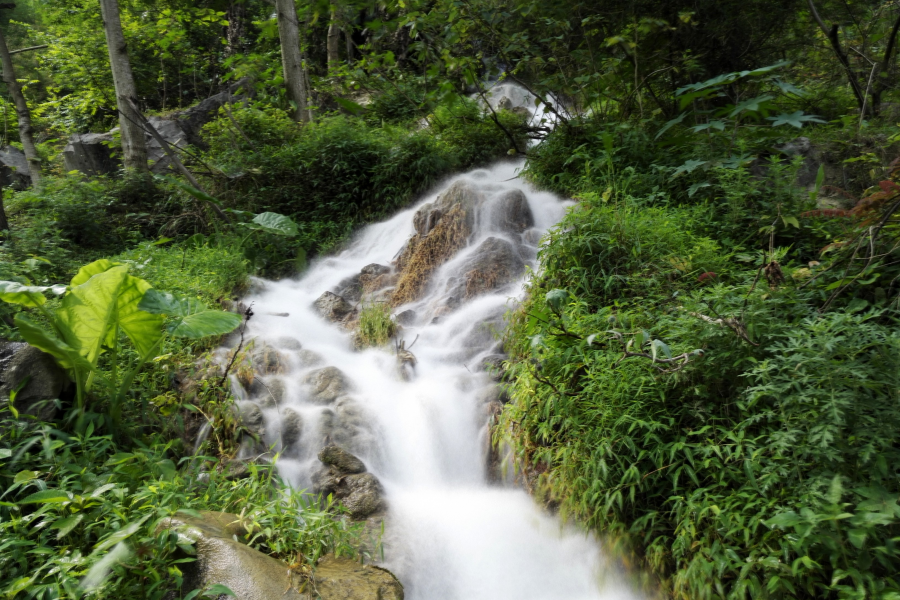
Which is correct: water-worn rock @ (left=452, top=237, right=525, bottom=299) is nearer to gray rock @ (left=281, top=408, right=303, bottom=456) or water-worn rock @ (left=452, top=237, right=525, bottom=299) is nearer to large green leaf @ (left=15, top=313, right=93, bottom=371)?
gray rock @ (left=281, top=408, right=303, bottom=456)

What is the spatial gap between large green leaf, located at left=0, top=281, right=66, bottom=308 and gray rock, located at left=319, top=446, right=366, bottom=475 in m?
1.99

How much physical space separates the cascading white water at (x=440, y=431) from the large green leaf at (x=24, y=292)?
1784mm

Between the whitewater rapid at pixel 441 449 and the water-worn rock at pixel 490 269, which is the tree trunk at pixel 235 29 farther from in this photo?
the water-worn rock at pixel 490 269

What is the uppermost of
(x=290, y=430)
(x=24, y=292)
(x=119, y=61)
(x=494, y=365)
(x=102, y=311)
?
(x=119, y=61)

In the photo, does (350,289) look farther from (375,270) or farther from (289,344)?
(289,344)

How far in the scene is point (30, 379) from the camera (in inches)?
110

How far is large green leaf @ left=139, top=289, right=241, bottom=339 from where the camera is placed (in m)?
2.94

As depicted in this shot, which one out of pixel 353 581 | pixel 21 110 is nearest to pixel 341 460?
pixel 353 581

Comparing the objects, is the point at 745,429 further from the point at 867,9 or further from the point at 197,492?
the point at 867,9

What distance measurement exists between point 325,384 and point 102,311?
2.01m

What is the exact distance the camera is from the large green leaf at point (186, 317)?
9.64 feet

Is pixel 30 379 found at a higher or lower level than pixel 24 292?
lower

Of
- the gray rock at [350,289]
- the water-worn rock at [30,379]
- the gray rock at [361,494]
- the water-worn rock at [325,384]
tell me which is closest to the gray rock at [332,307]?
the gray rock at [350,289]

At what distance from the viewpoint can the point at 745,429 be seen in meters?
2.63
